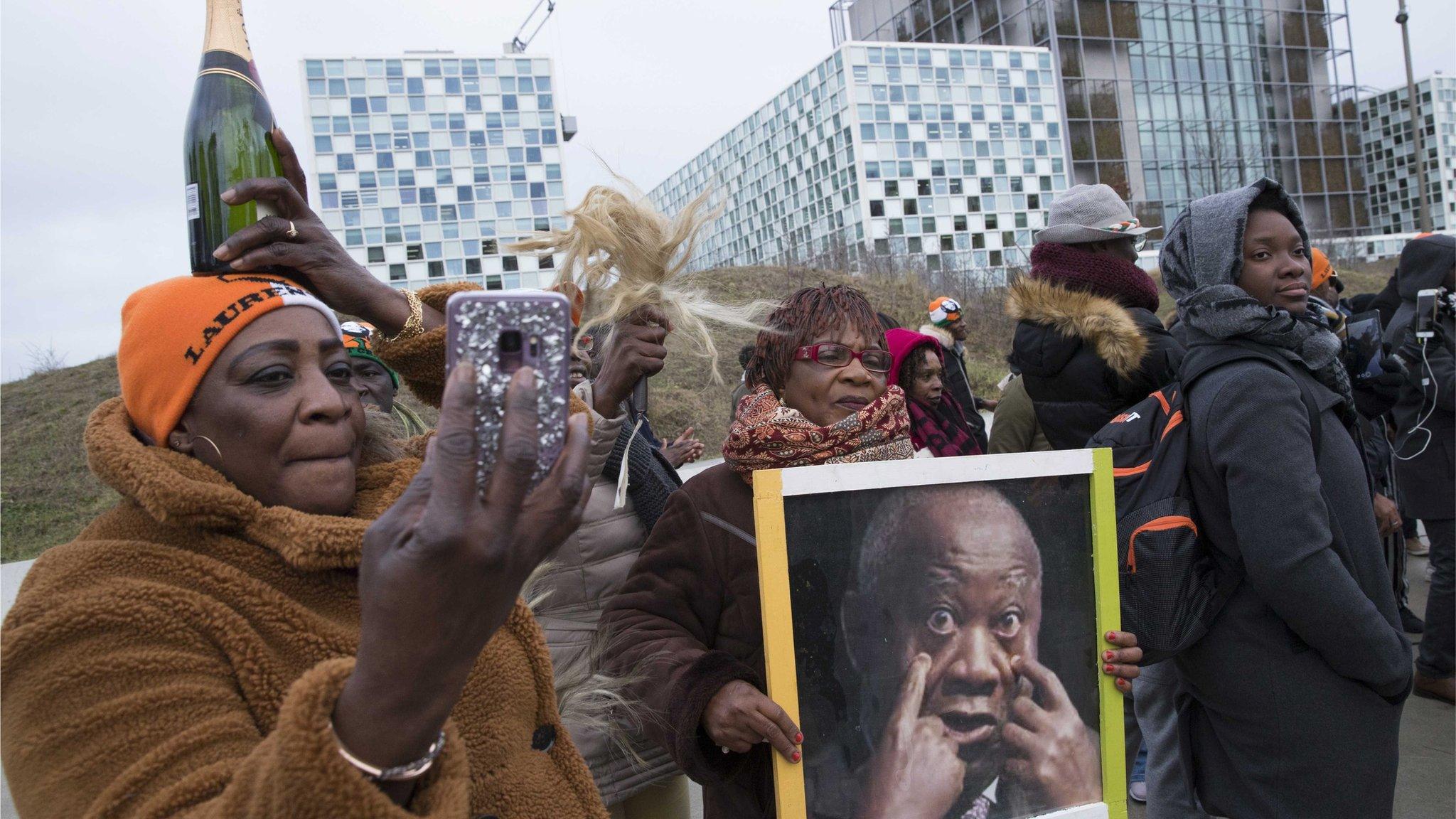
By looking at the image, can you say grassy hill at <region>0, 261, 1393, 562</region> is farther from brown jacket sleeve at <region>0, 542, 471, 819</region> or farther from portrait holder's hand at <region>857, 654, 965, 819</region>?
brown jacket sleeve at <region>0, 542, 471, 819</region>

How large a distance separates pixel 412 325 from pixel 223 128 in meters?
0.47

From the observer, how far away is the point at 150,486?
1166mm

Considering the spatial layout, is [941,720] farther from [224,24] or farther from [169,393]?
[224,24]

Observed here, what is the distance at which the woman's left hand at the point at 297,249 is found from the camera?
1.41m

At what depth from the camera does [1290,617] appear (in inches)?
90.1

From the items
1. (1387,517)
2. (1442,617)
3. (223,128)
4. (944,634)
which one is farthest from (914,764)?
(1442,617)

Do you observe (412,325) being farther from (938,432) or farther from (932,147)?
(932,147)

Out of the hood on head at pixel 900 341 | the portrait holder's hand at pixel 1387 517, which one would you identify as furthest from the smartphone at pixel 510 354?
the portrait holder's hand at pixel 1387 517

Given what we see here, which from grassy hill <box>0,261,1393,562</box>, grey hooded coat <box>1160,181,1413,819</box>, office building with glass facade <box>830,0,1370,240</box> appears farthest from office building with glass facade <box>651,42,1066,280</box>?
grey hooded coat <box>1160,181,1413,819</box>

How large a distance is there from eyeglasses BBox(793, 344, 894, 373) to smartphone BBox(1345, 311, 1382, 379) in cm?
330

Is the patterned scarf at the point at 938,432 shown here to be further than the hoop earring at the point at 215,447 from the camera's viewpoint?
Yes

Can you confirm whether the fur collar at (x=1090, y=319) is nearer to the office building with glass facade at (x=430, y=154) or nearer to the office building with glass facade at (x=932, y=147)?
the office building with glass facade at (x=430, y=154)

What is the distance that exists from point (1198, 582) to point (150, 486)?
7.84 ft

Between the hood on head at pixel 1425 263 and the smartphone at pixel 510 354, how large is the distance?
6.14 m
